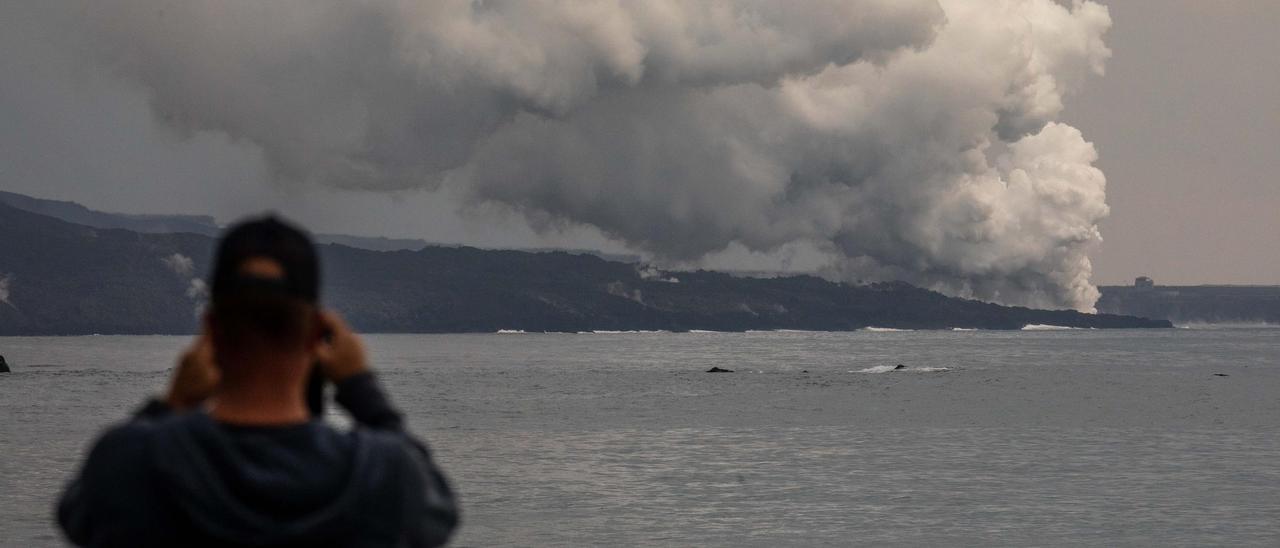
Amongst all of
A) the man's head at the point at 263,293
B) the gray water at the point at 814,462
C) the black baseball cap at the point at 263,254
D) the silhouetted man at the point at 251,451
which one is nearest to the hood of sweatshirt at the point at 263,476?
the silhouetted man at the point at 251,451

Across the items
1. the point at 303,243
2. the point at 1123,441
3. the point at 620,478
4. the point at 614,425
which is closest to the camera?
the point at 303,243

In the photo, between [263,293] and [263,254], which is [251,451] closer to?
[263,293]

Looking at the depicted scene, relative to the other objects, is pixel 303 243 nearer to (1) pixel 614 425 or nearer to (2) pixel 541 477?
(2) pixel 541 477

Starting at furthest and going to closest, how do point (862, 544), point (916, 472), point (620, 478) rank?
point (916, 472) < point (620, 478) < point (862, 544)

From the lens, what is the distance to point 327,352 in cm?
428

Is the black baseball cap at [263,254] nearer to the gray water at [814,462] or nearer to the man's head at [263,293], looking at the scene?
the man's head at [263,293]

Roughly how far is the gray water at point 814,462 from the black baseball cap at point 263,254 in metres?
34.4

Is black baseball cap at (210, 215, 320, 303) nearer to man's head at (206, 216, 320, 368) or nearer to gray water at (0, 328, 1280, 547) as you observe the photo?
man's head at (206, 216, 320, 368)

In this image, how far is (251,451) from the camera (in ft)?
13.5

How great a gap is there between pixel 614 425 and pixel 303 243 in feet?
270

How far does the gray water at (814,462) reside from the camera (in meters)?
41.8

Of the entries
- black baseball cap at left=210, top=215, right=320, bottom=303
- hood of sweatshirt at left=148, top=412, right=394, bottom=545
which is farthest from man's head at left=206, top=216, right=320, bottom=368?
hood of sweatshirt at left=148, top=412, right=394, bottom=545

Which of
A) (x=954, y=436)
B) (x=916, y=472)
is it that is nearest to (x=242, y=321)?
(x=916, y=472)

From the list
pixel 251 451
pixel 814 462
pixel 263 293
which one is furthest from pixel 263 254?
pixel 814 462
